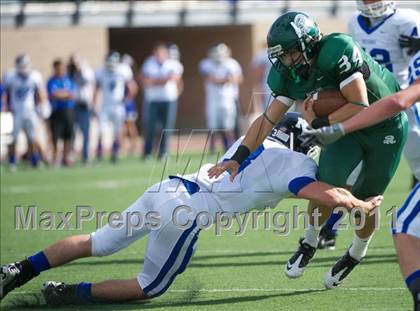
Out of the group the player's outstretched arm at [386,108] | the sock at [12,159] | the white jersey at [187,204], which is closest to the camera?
the player's outstretched arm at [386,108]

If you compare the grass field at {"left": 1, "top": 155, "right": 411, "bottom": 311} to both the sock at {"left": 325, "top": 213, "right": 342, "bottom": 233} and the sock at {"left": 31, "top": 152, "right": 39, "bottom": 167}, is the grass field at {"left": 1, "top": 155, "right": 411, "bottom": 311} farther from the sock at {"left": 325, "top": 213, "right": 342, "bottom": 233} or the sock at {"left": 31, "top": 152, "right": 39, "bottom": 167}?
the sock at {"left": 31, "top": 152, "right": 39, "bottom": 167}

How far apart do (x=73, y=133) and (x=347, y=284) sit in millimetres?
9799

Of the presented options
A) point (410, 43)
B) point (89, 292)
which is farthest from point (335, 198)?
point (410, 43)

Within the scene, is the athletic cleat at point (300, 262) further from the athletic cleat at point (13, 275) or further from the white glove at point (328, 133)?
the athletic cleat at point (13, 275)

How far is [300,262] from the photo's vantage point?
5324 mm

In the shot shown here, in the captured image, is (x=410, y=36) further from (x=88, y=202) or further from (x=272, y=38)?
(x=88, y=202)

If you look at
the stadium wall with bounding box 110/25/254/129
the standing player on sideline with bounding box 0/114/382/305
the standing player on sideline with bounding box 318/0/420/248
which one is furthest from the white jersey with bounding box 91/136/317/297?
the stadium wall with bounding box 110/25/254/129

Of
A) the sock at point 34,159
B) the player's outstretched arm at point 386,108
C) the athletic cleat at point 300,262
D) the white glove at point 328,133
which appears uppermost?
the player's outstretched arm at point 386,108

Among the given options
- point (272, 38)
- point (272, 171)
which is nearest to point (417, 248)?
point (272, 171)

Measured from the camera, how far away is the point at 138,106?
22.7m

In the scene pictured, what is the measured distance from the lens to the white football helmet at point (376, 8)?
6633 mm

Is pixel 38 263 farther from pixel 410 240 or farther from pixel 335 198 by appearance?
pixel 410 240

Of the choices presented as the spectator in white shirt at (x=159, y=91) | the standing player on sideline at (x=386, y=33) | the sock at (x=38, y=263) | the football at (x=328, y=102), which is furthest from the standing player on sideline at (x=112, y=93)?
the football at (x=328, y=102)

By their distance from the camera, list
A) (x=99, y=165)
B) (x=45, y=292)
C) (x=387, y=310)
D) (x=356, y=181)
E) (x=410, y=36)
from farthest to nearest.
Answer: (x=99, y=165) → (x=410, y=36) → (x=356, y=181) → (x=45, y=292) → (x=387, y=310)
